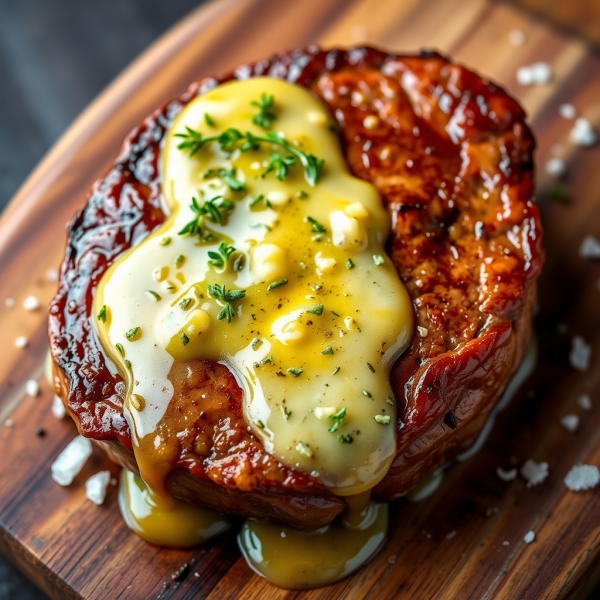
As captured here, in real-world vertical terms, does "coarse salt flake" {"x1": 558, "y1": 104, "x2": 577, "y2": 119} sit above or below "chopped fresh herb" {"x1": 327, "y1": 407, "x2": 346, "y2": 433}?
below

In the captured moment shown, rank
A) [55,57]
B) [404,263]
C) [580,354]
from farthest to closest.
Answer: [55,57] → [580,354] → [404,263]

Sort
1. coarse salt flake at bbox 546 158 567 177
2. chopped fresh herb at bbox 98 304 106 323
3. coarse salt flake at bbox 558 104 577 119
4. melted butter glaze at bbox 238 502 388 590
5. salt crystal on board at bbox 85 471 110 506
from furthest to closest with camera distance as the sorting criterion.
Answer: coarse salt flake at bbox 558 104 577 119, coarse salt flake at bbox 546 158 567 177, salt crystal on board at bbox 85 471 110 506, melted butter glaze at bbox 238 502 388 590, chopped fresh herb at bbox 98 304 106 323

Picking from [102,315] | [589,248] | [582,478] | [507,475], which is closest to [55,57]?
[102,315]

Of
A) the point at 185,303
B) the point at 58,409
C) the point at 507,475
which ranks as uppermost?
the point at 185,303

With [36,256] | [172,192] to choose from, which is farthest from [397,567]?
[36,256]

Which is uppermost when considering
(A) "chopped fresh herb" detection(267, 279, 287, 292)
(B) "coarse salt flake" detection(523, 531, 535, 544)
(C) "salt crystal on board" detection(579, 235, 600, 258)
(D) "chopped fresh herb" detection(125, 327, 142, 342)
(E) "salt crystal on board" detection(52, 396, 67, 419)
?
(D) "chopped fresh herb" detection(125, 327, 142, 342)

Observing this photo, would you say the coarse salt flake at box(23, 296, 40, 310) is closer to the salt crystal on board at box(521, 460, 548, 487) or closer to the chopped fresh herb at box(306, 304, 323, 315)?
the chopped fresh herb at box(306, 304, 323, 315)

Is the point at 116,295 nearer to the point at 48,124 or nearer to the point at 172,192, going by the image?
the point at 172,192

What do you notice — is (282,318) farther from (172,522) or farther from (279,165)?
(172,522)

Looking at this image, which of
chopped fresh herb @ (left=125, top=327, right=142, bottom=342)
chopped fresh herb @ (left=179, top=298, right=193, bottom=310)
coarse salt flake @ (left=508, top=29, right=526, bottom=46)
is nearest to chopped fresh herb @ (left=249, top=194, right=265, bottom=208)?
chopped fresh herb @ (left=179, top=298, right=193, bottom=310)
